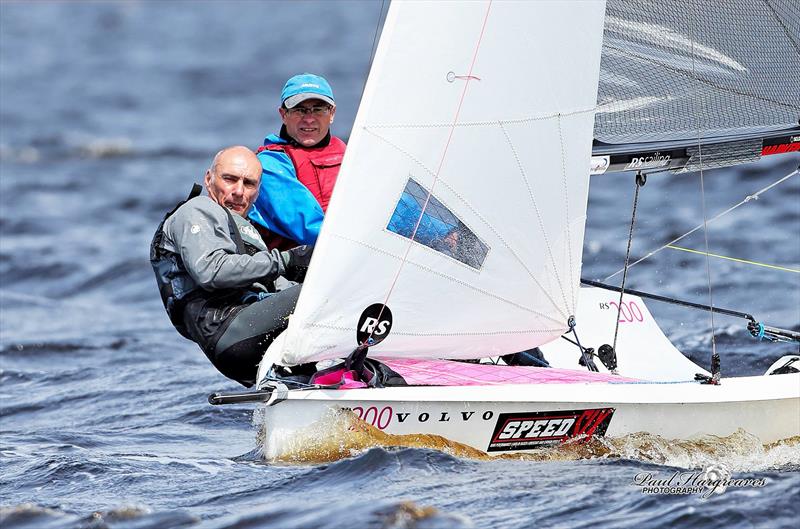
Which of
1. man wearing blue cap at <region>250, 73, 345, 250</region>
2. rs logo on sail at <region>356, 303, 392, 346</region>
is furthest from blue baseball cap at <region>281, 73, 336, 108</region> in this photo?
rs logo on sail at <region>356, 303, 392, 346</region>

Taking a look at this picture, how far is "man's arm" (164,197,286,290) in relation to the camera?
476cm

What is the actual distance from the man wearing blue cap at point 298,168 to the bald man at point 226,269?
0.62 feet

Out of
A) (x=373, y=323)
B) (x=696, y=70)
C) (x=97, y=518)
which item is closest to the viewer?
(x=97, y=518)

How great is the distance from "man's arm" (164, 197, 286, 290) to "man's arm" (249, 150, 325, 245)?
34cm

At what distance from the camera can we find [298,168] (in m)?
5.39

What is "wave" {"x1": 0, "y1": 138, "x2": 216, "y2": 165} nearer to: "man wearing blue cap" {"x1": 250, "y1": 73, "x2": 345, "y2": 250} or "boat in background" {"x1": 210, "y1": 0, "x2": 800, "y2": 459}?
"man wearing blue cap" {"x1": 250, "y1": 73, "x2": 345, "y2": 250}

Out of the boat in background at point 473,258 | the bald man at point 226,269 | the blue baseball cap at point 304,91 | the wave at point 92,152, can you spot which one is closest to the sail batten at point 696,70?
the boat in background at point 473,258

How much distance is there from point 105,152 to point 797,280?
11.9 metres

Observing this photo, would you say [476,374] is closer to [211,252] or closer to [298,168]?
[211,252]

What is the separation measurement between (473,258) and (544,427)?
71 centimetres

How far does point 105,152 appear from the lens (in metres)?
18.1

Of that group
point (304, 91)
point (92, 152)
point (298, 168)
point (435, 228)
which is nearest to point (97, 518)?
point (435, 228)

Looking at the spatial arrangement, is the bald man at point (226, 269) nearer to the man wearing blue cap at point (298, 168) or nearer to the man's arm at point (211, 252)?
the man's arm at point (211, 252)

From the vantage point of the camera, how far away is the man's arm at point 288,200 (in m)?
5.22
